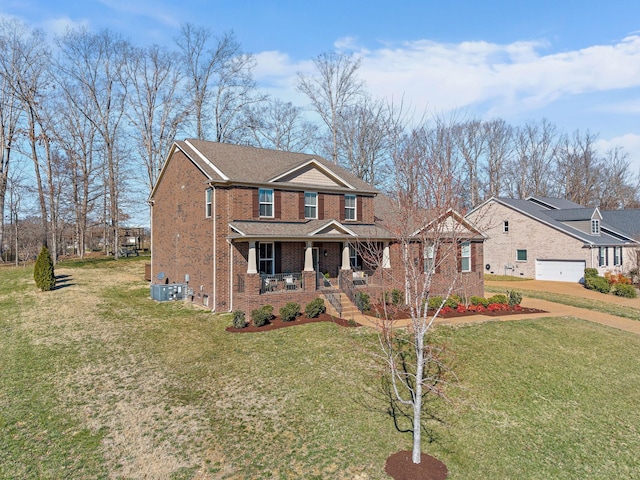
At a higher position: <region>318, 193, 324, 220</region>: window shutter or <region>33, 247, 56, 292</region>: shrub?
<region>318, 193, 324, 220</region>: window shutter

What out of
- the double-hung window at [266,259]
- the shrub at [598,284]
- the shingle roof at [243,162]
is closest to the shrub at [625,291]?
the shrub at [598,284]

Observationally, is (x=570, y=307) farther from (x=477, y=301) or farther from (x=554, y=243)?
(x=554, y=243)

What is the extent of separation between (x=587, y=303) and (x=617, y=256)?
580 inches

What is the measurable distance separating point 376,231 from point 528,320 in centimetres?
768

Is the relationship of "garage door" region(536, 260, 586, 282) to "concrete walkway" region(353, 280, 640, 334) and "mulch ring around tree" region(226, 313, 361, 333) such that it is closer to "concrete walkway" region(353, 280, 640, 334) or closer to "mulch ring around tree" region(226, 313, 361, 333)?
"concrete walkway" region(353, 280, 640, 334)

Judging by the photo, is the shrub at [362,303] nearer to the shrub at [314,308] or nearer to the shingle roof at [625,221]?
the shrub at [314,308]

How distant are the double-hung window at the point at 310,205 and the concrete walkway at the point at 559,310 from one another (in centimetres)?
581

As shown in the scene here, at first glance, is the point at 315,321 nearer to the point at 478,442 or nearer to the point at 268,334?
the point at 268,334

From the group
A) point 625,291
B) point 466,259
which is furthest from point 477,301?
point 625,291

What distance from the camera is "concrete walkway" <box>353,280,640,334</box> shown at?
1541cm

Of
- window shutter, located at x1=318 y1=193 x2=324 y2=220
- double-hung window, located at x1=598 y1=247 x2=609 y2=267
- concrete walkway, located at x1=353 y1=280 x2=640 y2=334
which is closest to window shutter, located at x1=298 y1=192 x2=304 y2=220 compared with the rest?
window shutter, located at x1=318 y1=193 x2=324 y2=220

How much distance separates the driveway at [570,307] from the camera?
686 inches

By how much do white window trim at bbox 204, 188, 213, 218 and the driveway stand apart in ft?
44.1

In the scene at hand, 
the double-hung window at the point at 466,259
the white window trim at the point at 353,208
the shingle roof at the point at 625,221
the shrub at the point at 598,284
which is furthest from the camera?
the shingle roof at the point at 625,221
